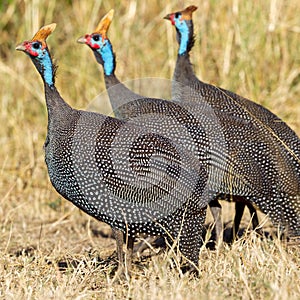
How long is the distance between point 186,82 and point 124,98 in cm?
49

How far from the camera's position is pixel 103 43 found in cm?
462

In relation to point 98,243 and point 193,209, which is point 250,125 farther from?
point 98,243

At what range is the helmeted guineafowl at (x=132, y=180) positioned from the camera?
351 centimetres

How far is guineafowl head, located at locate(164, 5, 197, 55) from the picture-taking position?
5.04 metres

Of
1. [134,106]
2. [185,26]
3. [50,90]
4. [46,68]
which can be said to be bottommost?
[134,106]

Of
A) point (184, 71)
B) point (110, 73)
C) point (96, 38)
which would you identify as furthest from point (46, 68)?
point (184, 71)

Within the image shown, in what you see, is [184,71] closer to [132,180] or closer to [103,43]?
[103,43]

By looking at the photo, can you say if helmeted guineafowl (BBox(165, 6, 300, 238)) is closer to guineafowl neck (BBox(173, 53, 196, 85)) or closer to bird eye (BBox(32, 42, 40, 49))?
guineafowl neck (BBox(173, 53, 196, 85))

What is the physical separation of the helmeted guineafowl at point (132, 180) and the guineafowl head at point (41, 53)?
372 millimetres

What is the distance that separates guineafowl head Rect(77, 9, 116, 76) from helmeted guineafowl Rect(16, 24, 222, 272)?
1.03 m

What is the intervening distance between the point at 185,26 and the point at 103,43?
0.73m

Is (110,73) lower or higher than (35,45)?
lower

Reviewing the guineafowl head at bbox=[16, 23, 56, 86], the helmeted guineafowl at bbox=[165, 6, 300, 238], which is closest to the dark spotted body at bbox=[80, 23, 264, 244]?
the helmeted guineafowl at bbox=[165, 6, 300, 238]

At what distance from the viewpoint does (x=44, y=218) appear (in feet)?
17.0
